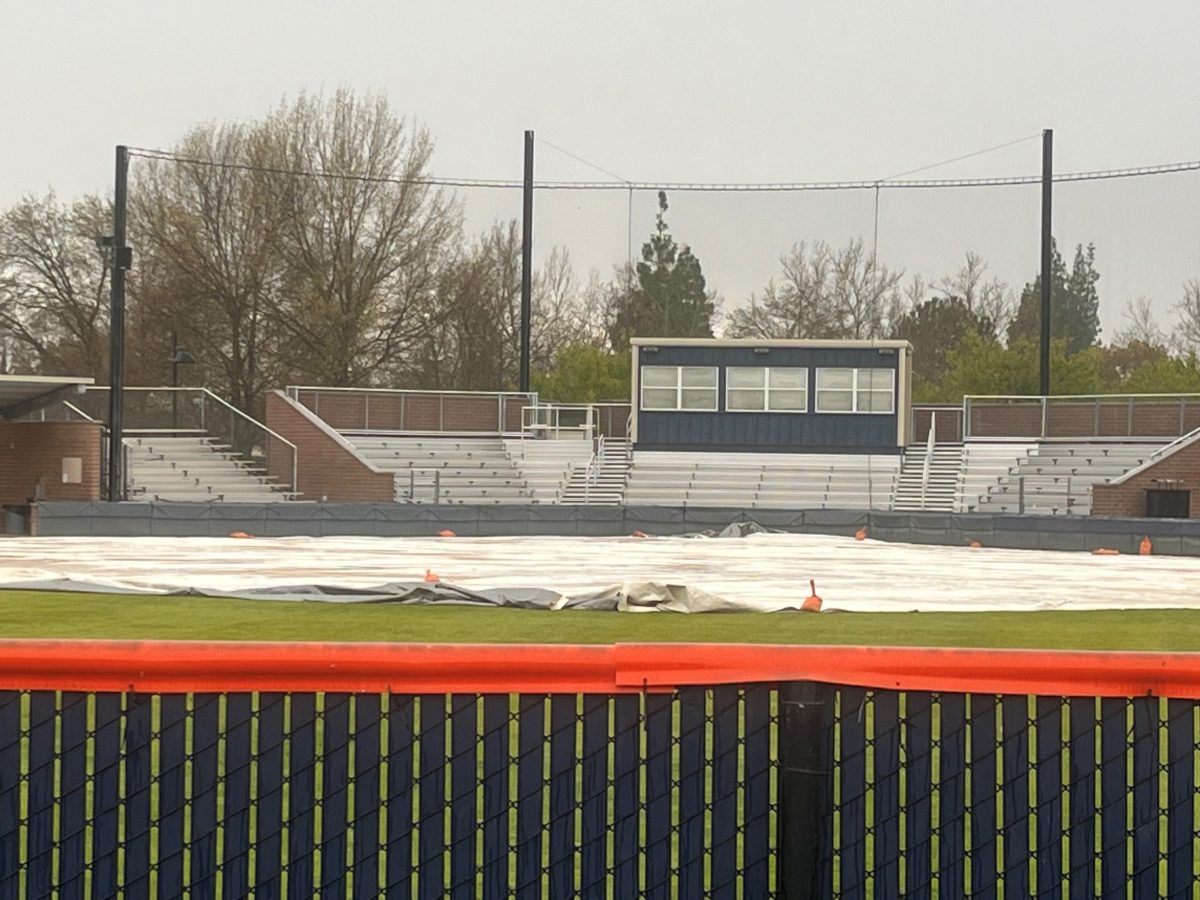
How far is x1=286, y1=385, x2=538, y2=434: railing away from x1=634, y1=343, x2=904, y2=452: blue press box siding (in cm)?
440

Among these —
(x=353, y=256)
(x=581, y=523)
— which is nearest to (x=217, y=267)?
(x=353, y=256)

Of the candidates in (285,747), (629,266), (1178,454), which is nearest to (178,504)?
(1178,454)

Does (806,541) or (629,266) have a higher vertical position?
(629,266)

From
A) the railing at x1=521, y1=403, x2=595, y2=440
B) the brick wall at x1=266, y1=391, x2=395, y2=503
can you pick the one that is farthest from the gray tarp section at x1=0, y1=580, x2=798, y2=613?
the railing at x1=521, y1=403, x2=595, y2=440

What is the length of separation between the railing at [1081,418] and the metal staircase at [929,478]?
1.33 m

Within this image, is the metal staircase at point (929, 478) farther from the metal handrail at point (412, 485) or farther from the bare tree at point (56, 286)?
the bare tree at point (56, 286)

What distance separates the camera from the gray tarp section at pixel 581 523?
32.3m

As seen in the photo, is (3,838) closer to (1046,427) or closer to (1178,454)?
(1178,454)

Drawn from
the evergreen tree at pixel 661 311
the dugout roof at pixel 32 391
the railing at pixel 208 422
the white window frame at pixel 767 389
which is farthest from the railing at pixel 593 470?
the evergreen tree at pixel 661 311

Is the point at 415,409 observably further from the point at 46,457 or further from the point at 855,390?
the point at 855,390

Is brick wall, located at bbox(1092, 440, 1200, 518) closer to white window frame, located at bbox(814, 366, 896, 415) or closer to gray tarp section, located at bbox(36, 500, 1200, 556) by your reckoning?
gray tarp section, located at bbox(36, 500, 1200, 556)

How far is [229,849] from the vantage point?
4449 mm

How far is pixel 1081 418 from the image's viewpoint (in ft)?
164

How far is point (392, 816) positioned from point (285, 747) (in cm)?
41
